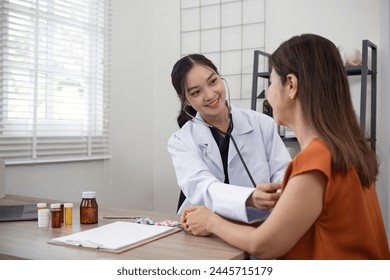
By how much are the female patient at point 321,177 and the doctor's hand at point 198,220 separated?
13 cm

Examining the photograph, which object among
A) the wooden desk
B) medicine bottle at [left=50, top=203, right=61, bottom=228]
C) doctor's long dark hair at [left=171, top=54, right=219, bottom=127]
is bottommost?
the wooden desk

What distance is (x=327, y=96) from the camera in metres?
0.83

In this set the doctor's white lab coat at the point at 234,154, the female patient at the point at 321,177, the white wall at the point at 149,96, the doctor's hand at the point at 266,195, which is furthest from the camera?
the white wall at the point at 149,96

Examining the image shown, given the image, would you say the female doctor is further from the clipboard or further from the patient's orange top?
the patient's orange top

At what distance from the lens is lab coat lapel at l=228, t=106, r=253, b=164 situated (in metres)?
1.43

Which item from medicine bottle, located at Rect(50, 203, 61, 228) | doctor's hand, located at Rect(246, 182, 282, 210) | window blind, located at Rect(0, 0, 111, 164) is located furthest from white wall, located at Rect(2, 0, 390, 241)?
doctor's hand, located at Rect(246, 182, 282, 210)

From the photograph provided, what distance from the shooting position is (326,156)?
0.77 metres

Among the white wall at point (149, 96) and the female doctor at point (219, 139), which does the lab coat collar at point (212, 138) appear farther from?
the white wall at point (149, 96)

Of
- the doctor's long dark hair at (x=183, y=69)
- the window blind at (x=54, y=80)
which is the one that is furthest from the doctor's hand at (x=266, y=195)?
the window blind at (x=54, y=80)

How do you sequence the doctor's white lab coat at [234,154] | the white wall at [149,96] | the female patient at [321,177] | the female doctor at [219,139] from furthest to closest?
the white wall at [149,96] < the female doctor at [219,139] < the doctor's white lab coat at [234,154] < the female patient at [321,177]

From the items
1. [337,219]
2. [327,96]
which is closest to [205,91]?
[327,96]

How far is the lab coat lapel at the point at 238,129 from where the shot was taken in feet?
4.70

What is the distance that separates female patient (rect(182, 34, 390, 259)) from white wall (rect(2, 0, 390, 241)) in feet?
4.65

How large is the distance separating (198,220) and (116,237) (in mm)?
208
